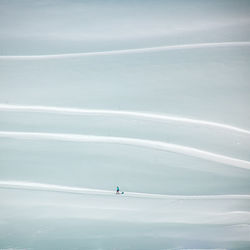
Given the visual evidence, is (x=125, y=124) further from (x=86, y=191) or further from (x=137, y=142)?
(x=86, y=191)

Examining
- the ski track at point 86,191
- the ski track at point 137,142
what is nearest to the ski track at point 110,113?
the ski track at point 137,142

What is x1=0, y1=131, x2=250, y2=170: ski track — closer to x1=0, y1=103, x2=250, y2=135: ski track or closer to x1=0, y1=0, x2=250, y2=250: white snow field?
x1=0, y1=0, x2=250, y2=250: white snow field

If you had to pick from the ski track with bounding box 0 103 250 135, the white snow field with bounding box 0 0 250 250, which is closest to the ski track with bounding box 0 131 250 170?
the white snow field with bounding box 0 0 250 250

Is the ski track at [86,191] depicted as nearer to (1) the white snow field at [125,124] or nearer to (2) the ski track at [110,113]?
(1) the white snow field at [125,124]

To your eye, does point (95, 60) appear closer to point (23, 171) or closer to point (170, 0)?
point (170, 0)

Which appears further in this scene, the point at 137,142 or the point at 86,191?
the point at 137,142

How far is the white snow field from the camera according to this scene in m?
3.46

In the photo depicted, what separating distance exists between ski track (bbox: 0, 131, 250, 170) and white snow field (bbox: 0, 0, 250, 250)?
11 mm

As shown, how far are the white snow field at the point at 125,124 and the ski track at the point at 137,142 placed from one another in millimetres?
11

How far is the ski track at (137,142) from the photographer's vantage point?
378cm

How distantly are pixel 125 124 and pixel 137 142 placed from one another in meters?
0.24

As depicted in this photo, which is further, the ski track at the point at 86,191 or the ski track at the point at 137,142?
the ski track at the point at 137,142

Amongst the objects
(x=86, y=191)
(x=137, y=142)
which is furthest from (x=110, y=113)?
(x=86, y=191)

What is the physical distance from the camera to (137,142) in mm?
3861
